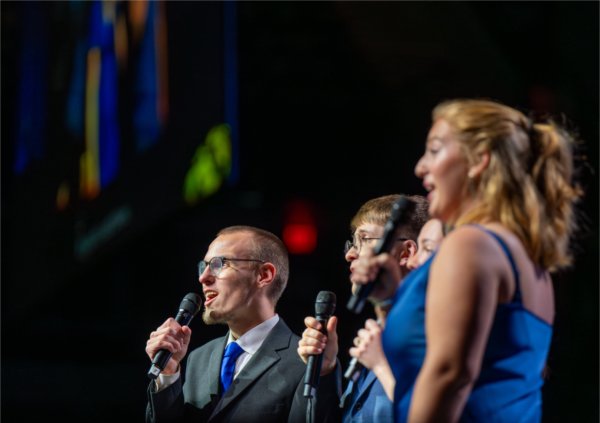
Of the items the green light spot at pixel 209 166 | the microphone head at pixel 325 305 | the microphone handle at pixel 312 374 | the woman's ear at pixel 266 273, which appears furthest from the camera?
the green light spot at pixel 209 166

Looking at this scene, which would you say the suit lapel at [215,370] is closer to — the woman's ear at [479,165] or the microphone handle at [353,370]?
the microphone handle at [353,370]

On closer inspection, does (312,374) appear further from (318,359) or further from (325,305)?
(325,305)

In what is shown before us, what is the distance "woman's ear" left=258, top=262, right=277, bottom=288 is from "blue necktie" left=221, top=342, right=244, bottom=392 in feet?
0.74

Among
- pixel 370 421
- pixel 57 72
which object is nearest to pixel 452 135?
pixel 370 421

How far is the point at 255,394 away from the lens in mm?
2650

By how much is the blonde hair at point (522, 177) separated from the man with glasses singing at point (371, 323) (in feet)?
0.67

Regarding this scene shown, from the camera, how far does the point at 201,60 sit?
→ 17.7ft

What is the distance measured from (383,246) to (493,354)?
0.97ft

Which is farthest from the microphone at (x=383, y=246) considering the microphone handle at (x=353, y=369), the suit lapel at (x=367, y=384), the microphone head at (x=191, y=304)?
the microphone head at (x=191, y=304)

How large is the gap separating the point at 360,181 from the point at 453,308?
5.67m

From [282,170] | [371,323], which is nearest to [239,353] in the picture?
[371,323]

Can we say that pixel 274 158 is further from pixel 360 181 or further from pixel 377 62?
pixel 377 62

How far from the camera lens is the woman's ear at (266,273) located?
2.93m

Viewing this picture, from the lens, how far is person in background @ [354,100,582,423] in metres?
1.48
